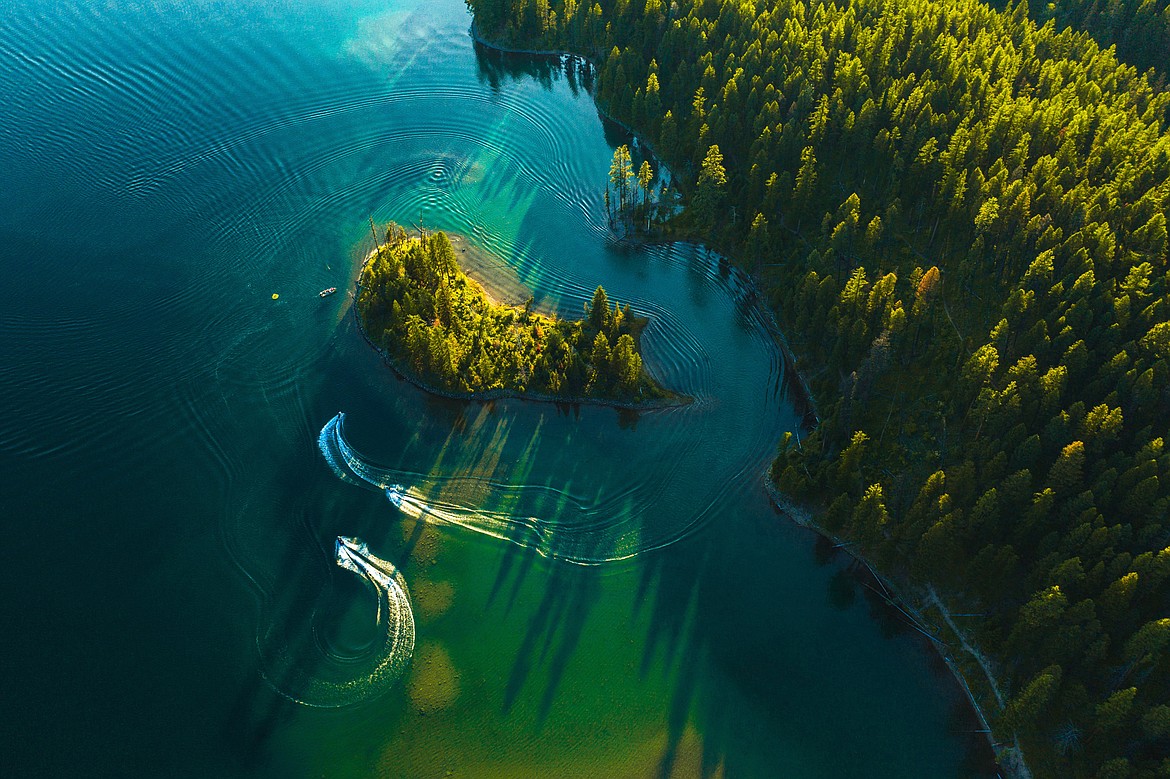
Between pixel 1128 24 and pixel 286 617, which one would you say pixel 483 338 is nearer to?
pixel 286 617

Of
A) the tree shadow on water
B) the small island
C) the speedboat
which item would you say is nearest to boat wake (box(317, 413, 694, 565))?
the speedboat

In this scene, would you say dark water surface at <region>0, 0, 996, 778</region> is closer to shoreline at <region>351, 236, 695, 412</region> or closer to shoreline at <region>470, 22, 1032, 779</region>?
shoreline at <region>351, 236, 695, 412</region>

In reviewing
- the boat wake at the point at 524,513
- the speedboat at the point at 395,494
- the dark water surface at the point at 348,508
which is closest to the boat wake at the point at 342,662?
the dark water surface at the point at 348,508

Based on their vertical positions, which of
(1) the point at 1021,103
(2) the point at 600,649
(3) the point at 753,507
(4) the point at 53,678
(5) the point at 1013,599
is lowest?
(4) the point at 53,678

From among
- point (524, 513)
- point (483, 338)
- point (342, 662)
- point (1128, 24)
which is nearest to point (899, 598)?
point (524, 513)

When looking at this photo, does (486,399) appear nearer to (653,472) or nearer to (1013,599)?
(653,472)

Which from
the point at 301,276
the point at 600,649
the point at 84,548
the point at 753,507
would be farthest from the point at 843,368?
the point at 84,548
